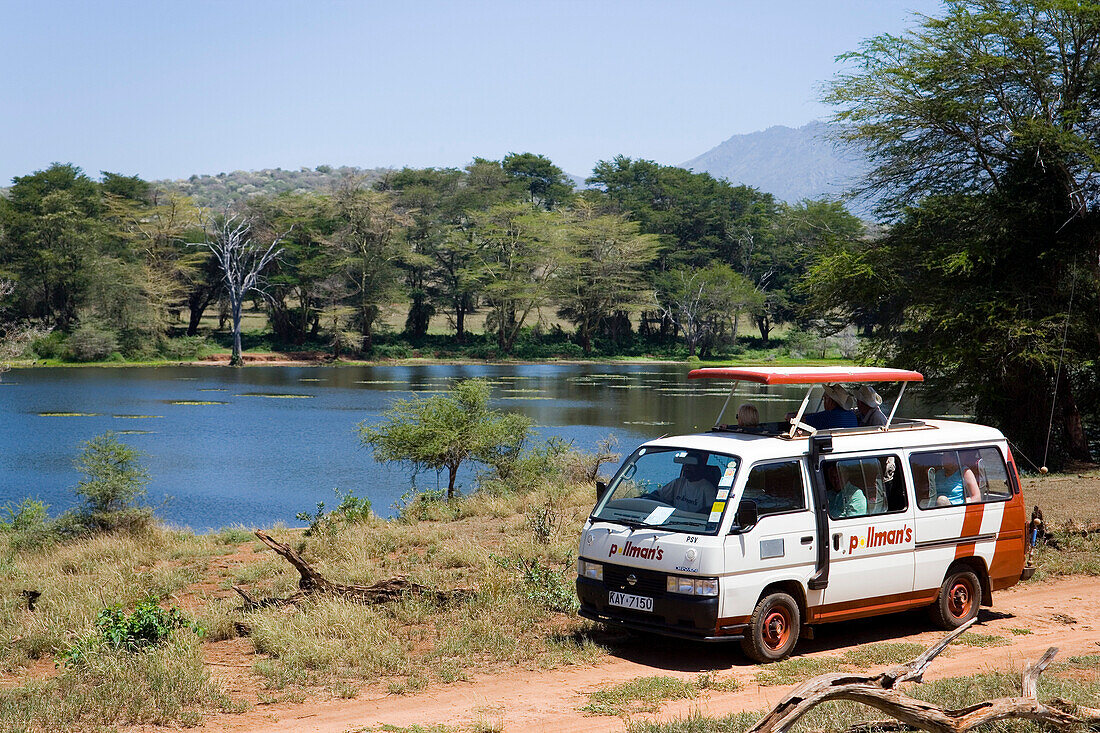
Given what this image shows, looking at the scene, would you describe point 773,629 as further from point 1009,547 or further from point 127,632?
point 127,632

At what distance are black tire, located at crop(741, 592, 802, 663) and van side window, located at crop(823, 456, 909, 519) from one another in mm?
935

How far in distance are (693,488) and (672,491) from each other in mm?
226

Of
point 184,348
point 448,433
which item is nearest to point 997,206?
point 448,433

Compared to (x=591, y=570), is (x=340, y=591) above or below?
below

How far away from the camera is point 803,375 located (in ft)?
31.4

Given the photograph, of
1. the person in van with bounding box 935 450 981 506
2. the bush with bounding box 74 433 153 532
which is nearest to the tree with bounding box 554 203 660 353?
the bush with bounding box 74 433 153 532

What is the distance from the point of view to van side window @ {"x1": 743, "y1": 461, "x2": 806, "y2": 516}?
8.81 metres

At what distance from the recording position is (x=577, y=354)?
9319 cm

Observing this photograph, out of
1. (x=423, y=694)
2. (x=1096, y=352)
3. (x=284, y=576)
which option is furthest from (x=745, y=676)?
(x=1096, y=352)

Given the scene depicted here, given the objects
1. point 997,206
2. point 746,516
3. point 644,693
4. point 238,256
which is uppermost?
point 238,256

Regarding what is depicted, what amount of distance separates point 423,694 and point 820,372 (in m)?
4.92

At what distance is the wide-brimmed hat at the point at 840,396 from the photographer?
10656mm

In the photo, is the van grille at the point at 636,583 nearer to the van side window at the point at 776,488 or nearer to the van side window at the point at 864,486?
the van side window at the point at 776,488

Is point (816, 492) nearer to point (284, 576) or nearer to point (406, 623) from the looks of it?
point (406, 623)
